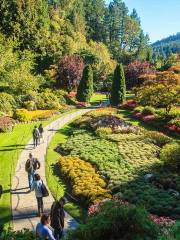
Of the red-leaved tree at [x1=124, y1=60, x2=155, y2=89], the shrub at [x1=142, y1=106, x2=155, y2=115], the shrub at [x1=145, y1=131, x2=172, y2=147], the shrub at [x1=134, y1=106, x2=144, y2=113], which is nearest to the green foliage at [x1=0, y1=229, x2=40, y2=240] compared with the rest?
the shrub at [x1=145, y1=131, x2=172, y2=147]

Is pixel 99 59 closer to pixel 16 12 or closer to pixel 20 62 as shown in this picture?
pixel 16 12

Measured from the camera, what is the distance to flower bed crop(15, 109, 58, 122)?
40.6m

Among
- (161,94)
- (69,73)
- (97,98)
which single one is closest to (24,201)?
(161,94)

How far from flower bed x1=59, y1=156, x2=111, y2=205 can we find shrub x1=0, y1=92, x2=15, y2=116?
56.4 feet

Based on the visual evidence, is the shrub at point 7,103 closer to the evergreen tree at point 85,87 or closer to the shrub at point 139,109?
the evergreen tree at point 85,87

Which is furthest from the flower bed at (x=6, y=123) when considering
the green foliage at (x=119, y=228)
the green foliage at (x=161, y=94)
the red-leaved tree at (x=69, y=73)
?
the green foliage at (x=119, y=228)

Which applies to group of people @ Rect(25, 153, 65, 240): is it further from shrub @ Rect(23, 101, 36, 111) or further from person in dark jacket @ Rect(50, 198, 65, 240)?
shrub @ Rect(23, 101, 36, 111)

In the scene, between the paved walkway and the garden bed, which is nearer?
the paved walkway

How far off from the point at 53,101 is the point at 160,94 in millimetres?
14543

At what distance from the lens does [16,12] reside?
67.1m

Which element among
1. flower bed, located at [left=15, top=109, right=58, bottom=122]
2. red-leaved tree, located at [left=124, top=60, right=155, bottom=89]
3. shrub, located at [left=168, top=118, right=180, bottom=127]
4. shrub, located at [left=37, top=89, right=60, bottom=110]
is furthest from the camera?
red-leaved tree, located at [left=124, top=60, right=155, bottom=89]

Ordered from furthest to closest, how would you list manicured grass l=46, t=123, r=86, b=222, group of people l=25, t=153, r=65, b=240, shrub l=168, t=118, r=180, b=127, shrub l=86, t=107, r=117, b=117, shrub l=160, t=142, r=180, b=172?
shrub l=86, t=107, r=117, b=117 → shrub l=168, t=118, r=180, b=127 → shrub l=160, t=142, r=180, b=172 → manicured grass l=46, t=123, r=86, b=222 → group of people l=25, t=153, r=65, b=240

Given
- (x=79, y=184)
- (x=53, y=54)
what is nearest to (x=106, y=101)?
(x=53, y=54)

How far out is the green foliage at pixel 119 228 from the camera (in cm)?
1083
